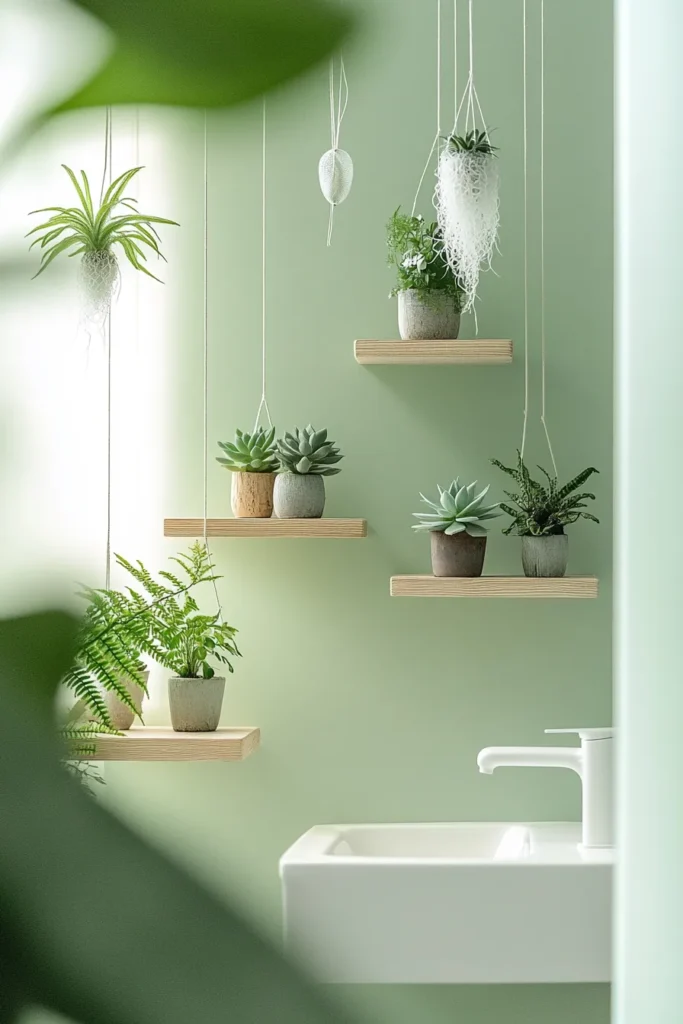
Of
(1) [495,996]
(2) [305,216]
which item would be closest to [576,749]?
(1) [495,996]

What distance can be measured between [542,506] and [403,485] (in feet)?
0.82

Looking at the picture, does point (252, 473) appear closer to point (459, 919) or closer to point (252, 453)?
point (252, 453)

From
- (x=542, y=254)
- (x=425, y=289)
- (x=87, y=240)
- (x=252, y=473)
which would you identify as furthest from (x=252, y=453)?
(x=87, y=240)

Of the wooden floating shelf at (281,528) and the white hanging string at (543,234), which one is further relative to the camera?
A: the white hanging string at (543,234)

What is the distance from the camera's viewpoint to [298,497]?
1.57 metres

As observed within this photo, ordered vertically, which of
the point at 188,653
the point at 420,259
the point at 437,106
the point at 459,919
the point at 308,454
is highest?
the point at 437,106

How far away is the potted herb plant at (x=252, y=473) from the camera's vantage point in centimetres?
161

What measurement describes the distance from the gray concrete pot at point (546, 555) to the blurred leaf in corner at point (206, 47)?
4.94 ft

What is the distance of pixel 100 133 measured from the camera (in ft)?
0.34

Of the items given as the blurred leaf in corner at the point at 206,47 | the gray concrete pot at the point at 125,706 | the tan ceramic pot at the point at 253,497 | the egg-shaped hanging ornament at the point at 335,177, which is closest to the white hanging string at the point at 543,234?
the egg-shaped hanging ornament at the point at 335,177

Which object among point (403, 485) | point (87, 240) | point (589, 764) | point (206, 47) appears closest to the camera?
point (206, 47)

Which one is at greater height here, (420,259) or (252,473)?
(420,259)

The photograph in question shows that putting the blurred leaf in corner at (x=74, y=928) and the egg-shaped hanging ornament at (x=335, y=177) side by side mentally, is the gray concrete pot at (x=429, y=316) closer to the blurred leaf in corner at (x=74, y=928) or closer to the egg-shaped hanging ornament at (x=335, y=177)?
the egg-shaped hanging ornament at (x=335, y=177)

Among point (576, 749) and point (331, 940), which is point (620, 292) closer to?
point (331, 940)
